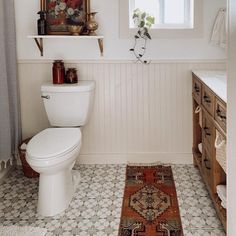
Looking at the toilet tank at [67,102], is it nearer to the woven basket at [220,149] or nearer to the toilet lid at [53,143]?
the toilet lid at [53,143]

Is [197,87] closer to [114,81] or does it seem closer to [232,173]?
[114,81]

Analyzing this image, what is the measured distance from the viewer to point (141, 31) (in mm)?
3438

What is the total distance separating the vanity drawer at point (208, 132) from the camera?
2630 millimetres

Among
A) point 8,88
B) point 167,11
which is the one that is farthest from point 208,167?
point 8,88

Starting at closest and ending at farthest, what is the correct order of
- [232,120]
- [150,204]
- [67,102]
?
[232,120] < [150,204] < [67,102]

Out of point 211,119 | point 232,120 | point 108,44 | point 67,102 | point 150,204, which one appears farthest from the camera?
point 108,44

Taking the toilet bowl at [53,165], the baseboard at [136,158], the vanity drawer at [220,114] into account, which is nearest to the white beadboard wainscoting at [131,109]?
the baseboard at [136,158]

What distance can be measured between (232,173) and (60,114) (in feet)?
5.85

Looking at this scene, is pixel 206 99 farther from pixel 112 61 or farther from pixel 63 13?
pixel 63 13

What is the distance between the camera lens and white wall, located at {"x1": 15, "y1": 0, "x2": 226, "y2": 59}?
3441 mm

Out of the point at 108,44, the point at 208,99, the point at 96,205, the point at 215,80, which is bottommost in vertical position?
the point at 96,205

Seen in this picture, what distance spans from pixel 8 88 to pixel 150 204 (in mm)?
1443

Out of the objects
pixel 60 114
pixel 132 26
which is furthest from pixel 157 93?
pixel 60 114

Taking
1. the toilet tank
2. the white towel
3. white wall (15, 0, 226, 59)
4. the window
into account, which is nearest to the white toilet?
the toilet tank
